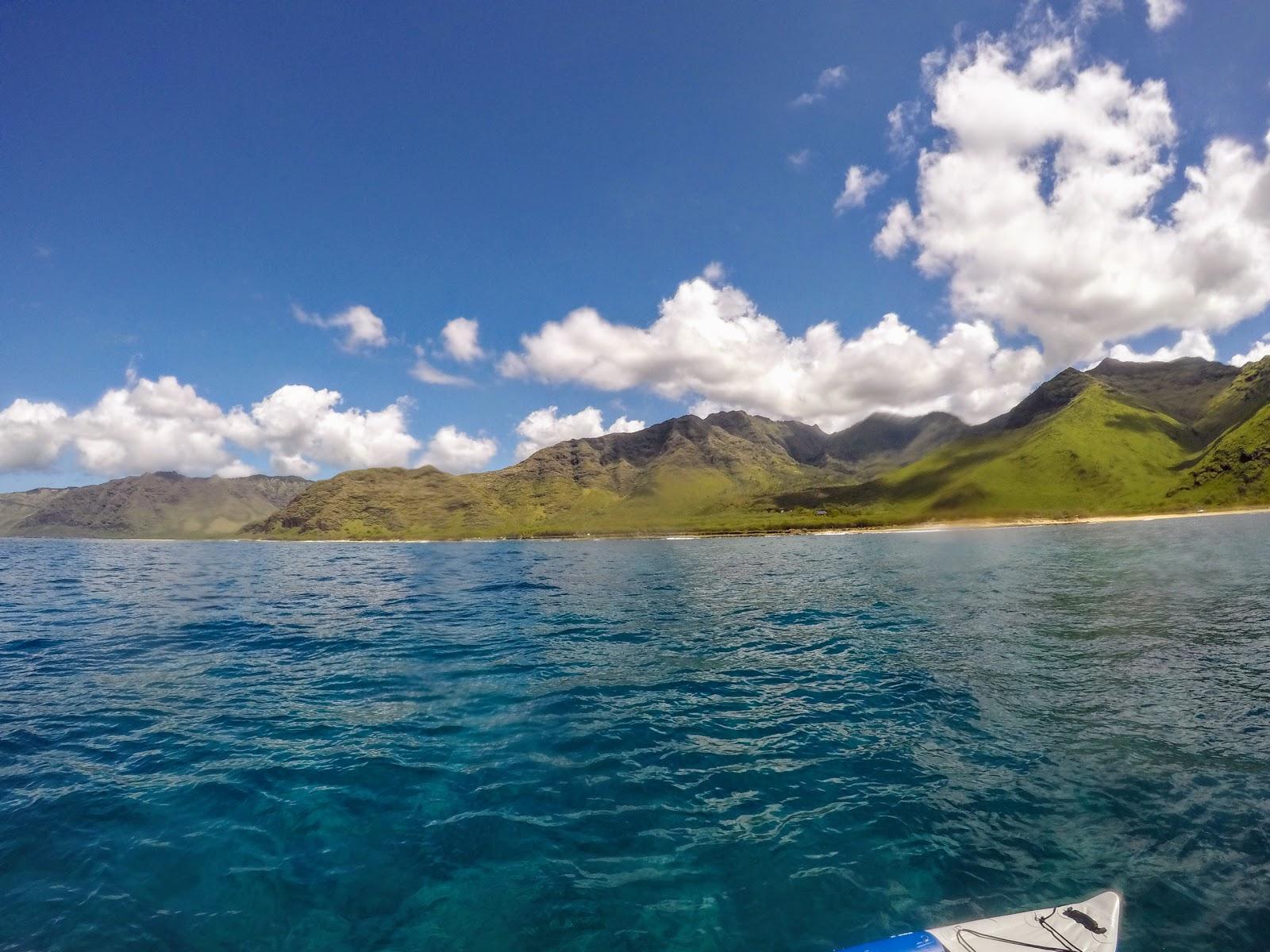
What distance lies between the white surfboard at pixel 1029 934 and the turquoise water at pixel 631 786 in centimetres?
78

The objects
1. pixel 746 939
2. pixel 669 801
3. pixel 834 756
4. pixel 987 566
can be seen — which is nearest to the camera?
pixel 746 939

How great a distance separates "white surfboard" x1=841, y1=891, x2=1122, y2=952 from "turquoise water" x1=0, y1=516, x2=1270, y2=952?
78 centimetres

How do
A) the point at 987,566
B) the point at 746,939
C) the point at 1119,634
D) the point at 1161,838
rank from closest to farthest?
the point at 746,939 < the point at 1161,838 < the point at 1119,634 < the point at 987,566

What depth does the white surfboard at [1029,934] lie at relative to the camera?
9570mm


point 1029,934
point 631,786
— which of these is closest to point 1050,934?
point 1029,934

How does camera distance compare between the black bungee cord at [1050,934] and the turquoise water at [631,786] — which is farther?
the turquoise water at [631,786]

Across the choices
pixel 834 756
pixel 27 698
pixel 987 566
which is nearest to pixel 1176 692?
pixel 834 756

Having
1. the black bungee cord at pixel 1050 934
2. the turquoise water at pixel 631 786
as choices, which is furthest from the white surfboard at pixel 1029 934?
the turquoise water at pixel 631 786

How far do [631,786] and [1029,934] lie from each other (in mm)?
9707

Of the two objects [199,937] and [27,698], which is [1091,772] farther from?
[27,698]

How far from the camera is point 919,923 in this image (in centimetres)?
1101

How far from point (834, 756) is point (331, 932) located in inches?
572

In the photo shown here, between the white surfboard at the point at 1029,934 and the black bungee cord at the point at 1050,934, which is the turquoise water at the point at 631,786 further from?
the black bungee cord at the point at 1050,934

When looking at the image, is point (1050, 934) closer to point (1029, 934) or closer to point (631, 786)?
point (1029, 934)
